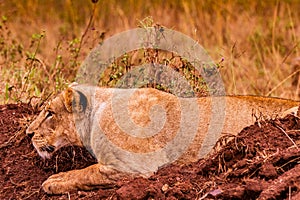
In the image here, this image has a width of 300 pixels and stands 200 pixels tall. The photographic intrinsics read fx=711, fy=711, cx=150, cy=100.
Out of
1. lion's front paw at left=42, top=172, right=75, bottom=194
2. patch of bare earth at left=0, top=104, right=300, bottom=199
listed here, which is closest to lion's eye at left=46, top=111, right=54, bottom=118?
patch of bare earth at left=0, top=104, right=300, bottom=199

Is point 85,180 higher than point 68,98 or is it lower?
lower

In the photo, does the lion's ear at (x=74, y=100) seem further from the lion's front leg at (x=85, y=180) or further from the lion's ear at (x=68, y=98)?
the lion's front leg at (x=85, y=180)

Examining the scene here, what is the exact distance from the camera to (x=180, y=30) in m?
11.4

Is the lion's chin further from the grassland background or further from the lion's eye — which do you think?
the grassland background

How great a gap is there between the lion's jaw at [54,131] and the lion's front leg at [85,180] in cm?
35

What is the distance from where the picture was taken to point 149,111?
5.24 m

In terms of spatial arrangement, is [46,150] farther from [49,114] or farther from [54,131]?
[49,114]

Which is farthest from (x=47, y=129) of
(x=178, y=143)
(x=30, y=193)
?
(x=178, y=143)

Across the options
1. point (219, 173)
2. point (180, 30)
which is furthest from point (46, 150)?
point (180, 30)

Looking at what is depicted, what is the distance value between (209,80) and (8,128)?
Answer: 5.87 ft

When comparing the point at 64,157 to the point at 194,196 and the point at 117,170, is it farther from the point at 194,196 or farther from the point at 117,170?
the point at 194,196

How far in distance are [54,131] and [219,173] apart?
151 centimetres

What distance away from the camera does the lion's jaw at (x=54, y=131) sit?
549 centimetres

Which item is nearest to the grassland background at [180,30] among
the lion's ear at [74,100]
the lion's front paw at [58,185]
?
the lion's ear at [74,100]
